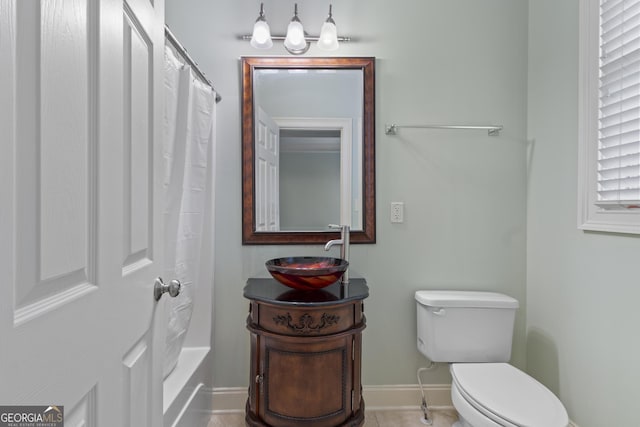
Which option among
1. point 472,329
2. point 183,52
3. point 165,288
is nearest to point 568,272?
point 472,329

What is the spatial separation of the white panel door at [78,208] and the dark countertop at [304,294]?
1.90 feet

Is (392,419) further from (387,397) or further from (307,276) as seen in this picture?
(307,276)

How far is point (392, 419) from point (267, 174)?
1.53m

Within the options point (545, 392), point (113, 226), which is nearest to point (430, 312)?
point (545, 392)

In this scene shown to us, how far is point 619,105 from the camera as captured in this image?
1.33m

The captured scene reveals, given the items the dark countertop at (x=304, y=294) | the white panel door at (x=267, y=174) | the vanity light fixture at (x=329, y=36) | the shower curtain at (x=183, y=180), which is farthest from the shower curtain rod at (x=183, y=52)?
the dark countertop at (x=304, y=294)

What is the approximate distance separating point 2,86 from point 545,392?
1.83 metres

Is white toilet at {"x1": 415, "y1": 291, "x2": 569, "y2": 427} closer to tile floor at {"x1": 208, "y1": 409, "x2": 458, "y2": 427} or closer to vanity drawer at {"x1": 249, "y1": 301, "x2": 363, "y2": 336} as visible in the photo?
tile floor at {"x1": 208, "y1": 409, "x2": 458, "y2": 427}

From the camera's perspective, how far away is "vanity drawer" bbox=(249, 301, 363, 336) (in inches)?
52.6

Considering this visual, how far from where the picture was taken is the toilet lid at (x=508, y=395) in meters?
1.17

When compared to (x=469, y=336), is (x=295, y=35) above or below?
above

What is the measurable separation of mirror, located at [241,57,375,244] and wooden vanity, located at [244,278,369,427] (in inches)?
21.5

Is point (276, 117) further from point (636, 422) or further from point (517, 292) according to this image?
point (636, 422)

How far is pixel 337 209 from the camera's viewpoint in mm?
1880
